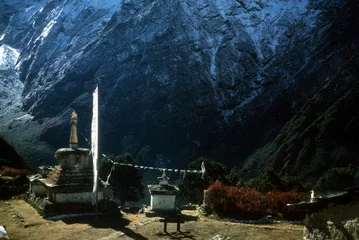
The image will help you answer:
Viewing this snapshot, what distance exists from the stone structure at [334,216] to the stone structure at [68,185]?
17.0 metres

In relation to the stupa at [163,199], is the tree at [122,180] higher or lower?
lower

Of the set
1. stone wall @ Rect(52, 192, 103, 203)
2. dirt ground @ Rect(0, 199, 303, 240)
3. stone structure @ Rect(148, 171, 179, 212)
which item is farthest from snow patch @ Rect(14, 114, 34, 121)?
stone structure @ Rect(148, 171, 179, 212)

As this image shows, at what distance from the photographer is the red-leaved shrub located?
19953mm

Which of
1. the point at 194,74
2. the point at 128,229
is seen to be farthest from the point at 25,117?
the point at 128,229

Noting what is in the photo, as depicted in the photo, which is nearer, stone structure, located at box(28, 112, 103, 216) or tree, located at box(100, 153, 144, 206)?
stone structure, located at box(28, 112, 103, 216)

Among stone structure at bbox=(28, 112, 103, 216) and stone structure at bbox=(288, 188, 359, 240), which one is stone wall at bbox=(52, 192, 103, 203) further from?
stone structure at bbox=(288, 188, 359, 240)

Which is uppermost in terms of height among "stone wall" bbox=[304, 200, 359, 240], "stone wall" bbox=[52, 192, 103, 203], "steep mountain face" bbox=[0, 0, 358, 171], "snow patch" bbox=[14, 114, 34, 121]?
"steep mountain face" bbox=[0, 0, 358, 171]

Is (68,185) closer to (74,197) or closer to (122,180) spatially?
(74,197)

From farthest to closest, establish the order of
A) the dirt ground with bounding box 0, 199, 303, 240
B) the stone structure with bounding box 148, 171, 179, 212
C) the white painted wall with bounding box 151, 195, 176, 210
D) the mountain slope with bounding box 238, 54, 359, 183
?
the mountain slope with bounding box 238, 54, 359, 183 → the white painted wall with bounding box 151, 195, 176, 210 → the stone structure with bounding box 148, 171, 179, 212 → the dirt ground with bounding box 0, 199, 303, 240

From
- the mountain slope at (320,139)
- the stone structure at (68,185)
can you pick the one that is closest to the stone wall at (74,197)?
the stone structure at (68,185)

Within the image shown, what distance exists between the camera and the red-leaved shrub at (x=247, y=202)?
1995cm

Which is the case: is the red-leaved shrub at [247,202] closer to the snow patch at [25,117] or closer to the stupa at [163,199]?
the stupa at [163,199]

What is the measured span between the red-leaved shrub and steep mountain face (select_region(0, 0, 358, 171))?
9614 cm

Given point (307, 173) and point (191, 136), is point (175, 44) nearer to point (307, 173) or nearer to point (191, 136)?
point (191, 136)
